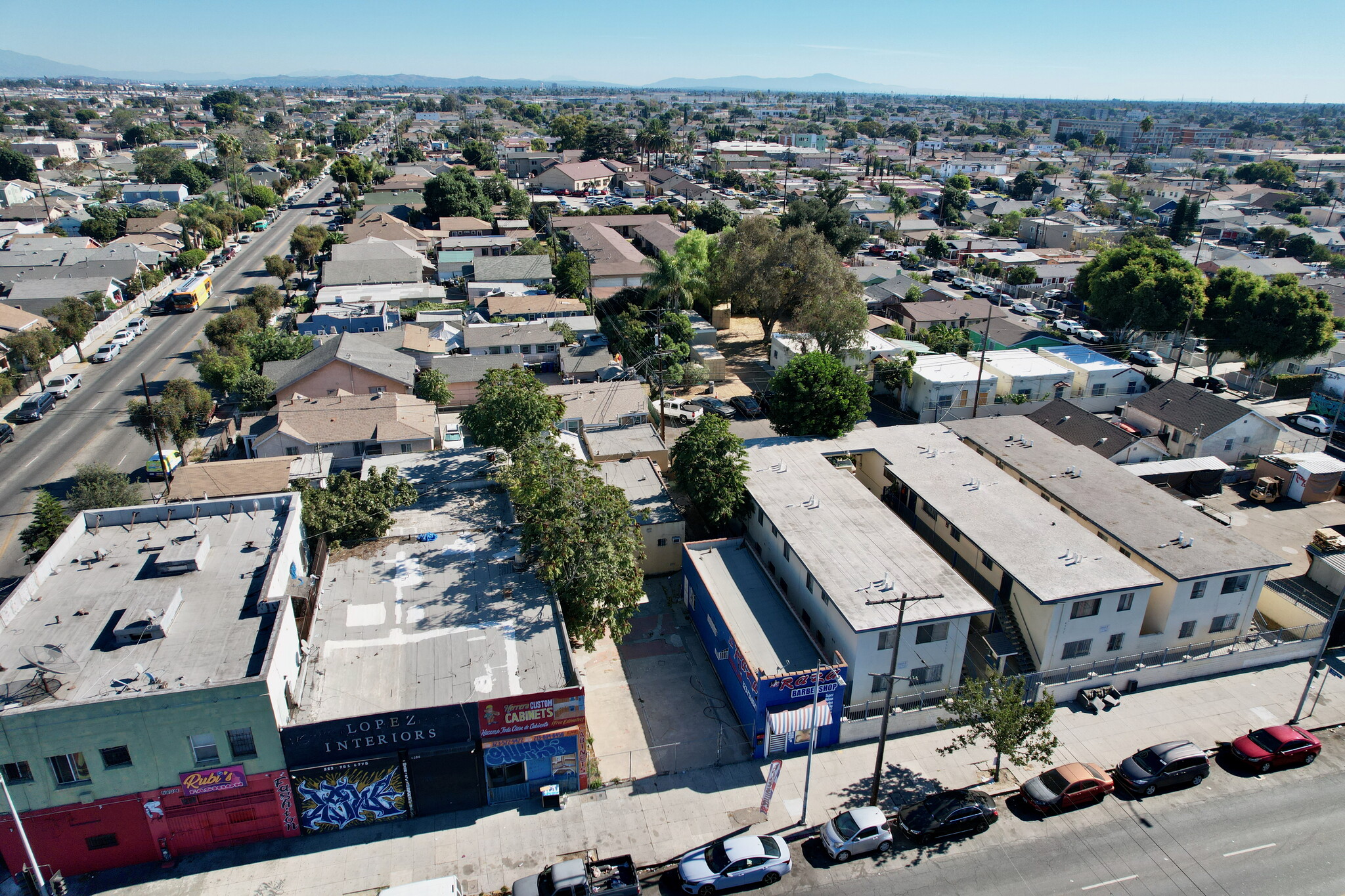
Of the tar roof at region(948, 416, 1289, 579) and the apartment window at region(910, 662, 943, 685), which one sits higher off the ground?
the tar roof at region(948, 416, 1289, 579)

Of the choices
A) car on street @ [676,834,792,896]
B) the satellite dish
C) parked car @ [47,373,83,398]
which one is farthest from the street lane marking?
parked car @ [47,373,83,398]

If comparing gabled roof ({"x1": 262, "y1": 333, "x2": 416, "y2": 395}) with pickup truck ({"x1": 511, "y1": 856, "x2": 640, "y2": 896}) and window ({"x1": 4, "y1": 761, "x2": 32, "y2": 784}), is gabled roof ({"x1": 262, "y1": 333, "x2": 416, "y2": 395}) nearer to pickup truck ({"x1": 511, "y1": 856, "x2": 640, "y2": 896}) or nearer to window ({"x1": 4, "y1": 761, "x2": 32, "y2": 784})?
window ({"x1": 4, "y1": 761, "x2": 32, "y2": 784})

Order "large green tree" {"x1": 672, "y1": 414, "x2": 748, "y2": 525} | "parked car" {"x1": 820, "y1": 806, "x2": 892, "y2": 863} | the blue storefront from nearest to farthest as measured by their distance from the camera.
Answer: "parked car" {"x1": 820, "y1": 806, "x2": 892, "y2": 863} < the blue storefront < "large green tree" {"x1": 672, "y1": 414, "x2": 748, "y2": 525}

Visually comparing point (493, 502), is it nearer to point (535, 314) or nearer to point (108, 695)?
point (108, 695)

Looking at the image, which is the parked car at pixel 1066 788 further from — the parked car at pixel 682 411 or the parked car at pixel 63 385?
the parked car at pixel 63 385

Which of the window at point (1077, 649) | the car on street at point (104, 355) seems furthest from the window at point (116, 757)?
the car on street at point (104, 355)

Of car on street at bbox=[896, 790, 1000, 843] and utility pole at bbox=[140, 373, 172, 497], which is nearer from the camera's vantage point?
car on street at bbox=[896, 790, 1000, 843]
